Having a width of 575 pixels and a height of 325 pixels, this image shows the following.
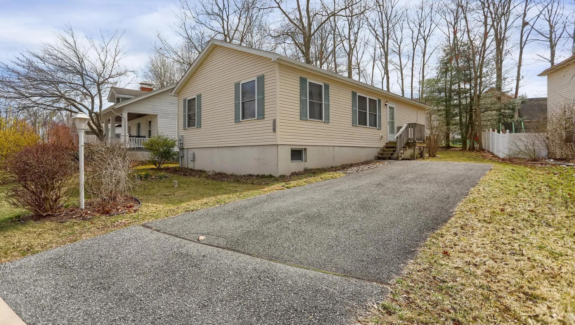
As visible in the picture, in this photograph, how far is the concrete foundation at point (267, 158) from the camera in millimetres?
9695

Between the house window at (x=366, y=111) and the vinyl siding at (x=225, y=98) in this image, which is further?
the house window at (x=366, y=111)

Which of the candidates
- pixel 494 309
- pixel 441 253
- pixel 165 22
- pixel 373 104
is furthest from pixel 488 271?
pixel 165 22

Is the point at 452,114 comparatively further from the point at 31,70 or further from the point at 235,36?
the point at 31,70

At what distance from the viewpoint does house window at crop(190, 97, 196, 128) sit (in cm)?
1318

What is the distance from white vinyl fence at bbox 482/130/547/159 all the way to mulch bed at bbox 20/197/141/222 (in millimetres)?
15128

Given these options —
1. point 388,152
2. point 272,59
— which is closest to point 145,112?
point 272,59

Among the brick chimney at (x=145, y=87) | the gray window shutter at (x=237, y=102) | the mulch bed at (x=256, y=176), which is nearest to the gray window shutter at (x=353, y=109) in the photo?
the mulch bed at (x=256, y=176)

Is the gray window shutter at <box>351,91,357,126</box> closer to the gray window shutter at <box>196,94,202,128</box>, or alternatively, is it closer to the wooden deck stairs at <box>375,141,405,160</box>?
the wooden deck stairs at <box>375,141,405,160</box>

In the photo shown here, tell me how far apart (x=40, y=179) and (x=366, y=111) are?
466 inches

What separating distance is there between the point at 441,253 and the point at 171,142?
11608mm

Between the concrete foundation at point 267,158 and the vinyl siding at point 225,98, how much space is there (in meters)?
0.31

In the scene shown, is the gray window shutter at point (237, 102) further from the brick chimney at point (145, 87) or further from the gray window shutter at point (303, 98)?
the brick chimney at point (145, 87)

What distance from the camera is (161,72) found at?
89.5 feet

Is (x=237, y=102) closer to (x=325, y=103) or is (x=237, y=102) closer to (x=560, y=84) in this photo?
(x=325, y=103)
